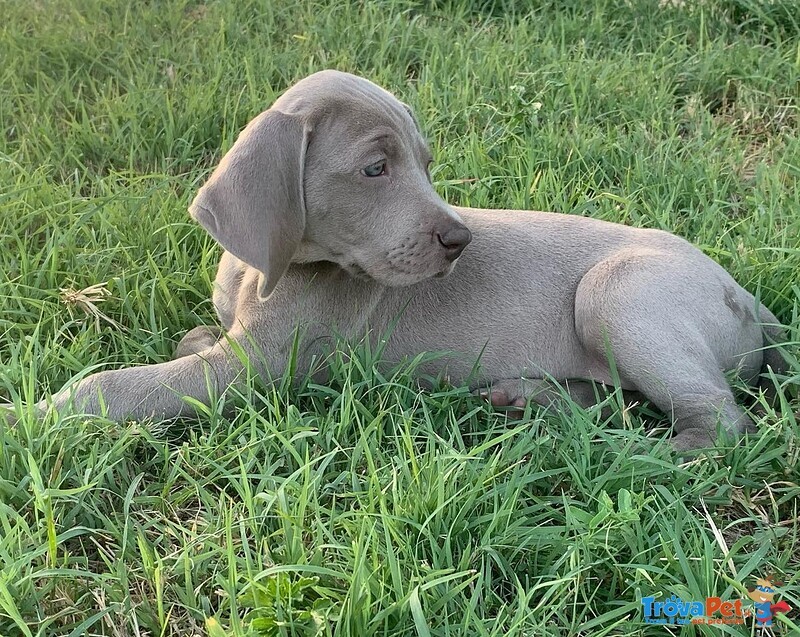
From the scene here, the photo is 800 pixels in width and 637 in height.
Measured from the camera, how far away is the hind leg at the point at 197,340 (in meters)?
3.35

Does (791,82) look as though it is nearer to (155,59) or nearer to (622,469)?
(622,469)

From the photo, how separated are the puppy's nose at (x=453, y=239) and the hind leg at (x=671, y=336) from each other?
1.84 ft

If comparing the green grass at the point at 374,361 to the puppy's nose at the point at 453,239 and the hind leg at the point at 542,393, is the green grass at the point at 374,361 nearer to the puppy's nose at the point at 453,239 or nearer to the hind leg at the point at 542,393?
the hind leg at the point at 542,393

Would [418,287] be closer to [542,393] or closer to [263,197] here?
[542,393]


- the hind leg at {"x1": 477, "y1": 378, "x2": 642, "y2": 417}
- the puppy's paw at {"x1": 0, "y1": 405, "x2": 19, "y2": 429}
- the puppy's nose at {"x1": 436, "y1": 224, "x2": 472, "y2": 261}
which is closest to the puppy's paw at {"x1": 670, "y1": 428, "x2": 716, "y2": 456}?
the hind leg at {"x1": 477, "y1": 378, "x2": 642, "y2": 417}

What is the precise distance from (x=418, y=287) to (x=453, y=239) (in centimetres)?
45

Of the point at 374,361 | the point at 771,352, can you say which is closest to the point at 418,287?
the point at 374,361

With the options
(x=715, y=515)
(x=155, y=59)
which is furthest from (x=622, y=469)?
(x=155, y=59)

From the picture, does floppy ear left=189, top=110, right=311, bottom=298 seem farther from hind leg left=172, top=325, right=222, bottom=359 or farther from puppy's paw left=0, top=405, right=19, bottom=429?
puppy's paw left=0, top=405, right=19, bottom=429

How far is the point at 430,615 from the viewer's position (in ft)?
7.18

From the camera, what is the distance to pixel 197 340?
3.38m

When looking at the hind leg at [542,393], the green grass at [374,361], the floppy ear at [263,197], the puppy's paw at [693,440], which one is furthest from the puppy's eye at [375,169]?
the puppy's paw at [693,440]

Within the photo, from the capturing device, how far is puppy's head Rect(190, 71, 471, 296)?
281 cm

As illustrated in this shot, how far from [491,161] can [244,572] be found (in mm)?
2806
